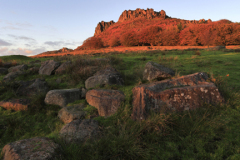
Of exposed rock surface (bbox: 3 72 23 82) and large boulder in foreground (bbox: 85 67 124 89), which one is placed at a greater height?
exposed rock surface (bbox: 3 72 23 82)

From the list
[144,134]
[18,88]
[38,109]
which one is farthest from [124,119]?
[18,88]

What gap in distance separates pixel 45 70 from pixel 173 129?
9.32 meters

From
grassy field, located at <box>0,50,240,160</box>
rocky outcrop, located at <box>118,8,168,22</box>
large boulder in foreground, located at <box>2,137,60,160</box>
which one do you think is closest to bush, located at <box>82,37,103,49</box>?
grassy field, located at <box>0,50,240,160</box>

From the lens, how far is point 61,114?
4.98m

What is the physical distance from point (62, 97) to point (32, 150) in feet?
11.9

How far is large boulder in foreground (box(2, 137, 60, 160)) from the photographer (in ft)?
7.20

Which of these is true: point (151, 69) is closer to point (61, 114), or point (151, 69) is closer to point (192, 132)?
point (192, 132)

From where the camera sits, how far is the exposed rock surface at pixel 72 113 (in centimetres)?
448

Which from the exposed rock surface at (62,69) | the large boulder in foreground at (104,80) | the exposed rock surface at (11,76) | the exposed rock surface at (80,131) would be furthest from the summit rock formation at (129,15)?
the exposed rock surface at (80,131)

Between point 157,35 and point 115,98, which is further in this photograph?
point 157,35

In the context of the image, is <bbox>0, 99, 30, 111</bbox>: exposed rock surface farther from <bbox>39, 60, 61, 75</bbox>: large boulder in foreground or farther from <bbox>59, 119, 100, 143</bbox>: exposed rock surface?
<bbox>59, 119, 100, 143</bbox>: exposed rock surface

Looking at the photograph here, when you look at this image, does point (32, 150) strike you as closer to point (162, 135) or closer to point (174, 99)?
point (162, 135)

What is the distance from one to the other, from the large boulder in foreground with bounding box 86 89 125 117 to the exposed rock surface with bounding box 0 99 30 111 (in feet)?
10.3

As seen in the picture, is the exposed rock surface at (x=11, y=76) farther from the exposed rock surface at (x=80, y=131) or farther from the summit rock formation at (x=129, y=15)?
the summit rock formation at (x=129, y=15)
